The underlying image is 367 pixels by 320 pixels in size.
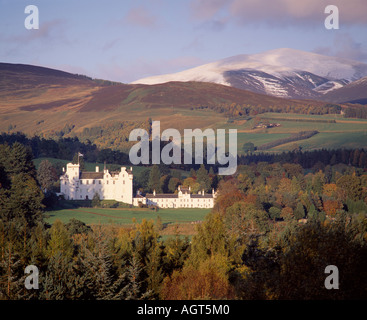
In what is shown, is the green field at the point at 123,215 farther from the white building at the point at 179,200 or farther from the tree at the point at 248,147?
the tree at the point at 248,147

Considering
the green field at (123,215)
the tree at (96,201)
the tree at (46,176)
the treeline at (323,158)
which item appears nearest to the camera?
the green field at (123,215)

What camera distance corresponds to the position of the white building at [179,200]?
107 m

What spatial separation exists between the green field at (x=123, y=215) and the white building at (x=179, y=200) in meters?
7.41

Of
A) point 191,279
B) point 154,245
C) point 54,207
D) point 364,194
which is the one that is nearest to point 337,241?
point 191,279

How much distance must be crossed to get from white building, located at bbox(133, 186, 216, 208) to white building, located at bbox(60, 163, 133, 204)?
2739mm

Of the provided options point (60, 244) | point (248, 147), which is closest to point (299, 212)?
point (60, 244)

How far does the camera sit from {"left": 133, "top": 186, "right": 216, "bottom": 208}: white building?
10662cm

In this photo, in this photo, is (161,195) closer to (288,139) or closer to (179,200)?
(179,200)

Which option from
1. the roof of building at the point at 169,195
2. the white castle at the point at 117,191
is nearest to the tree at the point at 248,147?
the roof of building at the point at 169,195

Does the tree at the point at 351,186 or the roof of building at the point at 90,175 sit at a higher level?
the roof of building at the point at 90,175

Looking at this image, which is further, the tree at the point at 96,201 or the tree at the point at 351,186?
the tree at the point at 351,186

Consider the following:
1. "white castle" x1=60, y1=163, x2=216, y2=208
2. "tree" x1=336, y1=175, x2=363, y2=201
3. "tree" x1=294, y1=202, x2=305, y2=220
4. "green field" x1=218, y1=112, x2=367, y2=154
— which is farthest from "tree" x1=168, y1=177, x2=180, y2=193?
"green field" x1=218, y1=112, x2=367, y2=154
